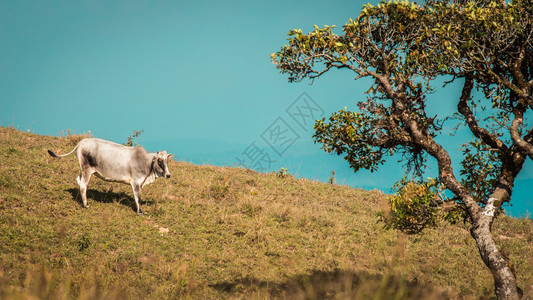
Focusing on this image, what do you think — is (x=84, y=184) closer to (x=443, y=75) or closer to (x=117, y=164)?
(x=117, y=164)

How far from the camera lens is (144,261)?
42.2 feet

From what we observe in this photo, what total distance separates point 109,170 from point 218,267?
6.31 m

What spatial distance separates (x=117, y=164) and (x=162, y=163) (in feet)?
5.87

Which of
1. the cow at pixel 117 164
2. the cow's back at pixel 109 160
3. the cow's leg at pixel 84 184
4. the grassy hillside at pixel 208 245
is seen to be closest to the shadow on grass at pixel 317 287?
the grassy hillside at pixel 208 245

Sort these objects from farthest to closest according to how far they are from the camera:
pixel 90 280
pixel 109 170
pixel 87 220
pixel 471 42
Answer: pixel 109 170 → pixel 87 220 → pixel 90 280 → pixel 471 42

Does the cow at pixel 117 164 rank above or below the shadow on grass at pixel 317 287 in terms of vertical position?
above

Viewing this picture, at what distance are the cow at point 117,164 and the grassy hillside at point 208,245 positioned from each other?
1.09 m

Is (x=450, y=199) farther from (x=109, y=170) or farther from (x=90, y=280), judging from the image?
(x=109, y=170)

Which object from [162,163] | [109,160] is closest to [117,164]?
[109,160]

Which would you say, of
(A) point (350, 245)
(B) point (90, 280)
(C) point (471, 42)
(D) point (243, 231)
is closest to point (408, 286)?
(A) point (350, 245)

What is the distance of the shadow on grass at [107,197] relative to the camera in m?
16.8

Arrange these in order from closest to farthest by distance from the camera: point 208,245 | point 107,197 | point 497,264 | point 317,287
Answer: point 497,264 → point 317,287 → point 208,245 → point 107,197

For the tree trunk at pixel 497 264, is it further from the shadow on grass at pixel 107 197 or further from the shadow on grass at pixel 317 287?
the shadow on grass at pixel 107 197

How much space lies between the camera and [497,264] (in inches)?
380
